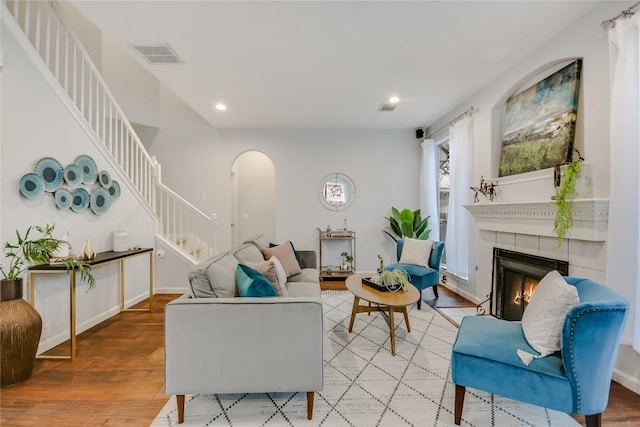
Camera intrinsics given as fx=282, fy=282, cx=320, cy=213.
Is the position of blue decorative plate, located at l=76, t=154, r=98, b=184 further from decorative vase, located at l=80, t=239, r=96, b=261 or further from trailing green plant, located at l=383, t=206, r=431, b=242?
trailing green plant, located at l=383, t=206, r=431, b=242

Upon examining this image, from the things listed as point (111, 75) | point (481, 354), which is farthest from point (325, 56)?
point (111, 75)

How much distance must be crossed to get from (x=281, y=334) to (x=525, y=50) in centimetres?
341

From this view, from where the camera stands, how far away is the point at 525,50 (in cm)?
277

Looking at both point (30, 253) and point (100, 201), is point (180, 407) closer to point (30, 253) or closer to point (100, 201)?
point (30, 253)

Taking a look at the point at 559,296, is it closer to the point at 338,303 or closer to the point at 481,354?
the point at 481,354

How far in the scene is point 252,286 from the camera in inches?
71.8

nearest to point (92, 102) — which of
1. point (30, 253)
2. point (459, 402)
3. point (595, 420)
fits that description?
point (30, 253)

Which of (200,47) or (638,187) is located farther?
(200,47)

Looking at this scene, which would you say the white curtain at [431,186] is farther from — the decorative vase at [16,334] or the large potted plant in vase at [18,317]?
the decorative vase at [16,334]

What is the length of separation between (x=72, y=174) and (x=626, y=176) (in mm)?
4525

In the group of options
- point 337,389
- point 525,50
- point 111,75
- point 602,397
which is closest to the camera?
point 602,397

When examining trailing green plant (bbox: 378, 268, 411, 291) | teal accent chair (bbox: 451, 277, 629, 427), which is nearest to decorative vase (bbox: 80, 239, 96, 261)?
trailing green plant (bbox: 378, 268, 411, 291)

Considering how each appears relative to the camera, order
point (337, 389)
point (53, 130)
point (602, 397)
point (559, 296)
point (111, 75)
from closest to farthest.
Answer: point (602, 397) → point (559, 296) → point (337, 389) → point (53, 130) → point (111, 75)

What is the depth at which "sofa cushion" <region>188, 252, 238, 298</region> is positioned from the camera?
5.92 feet
